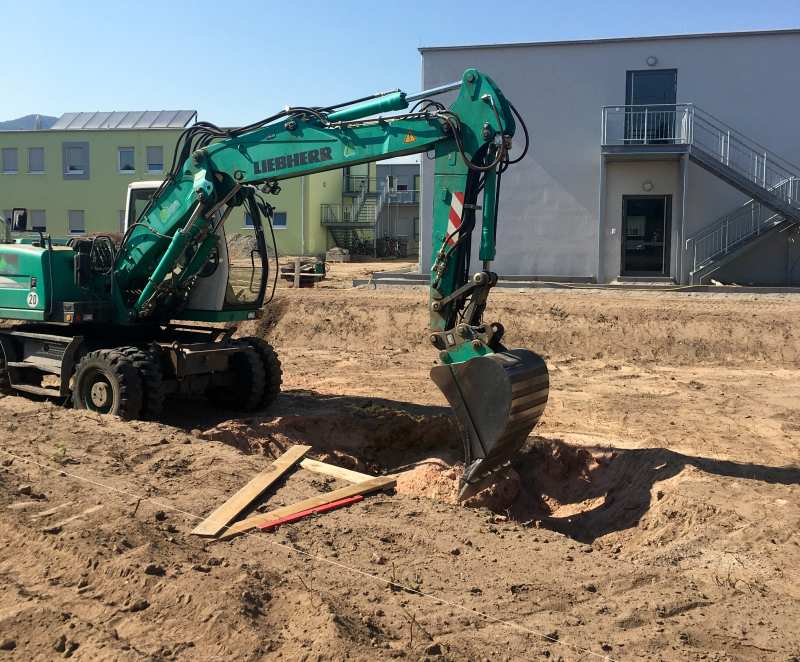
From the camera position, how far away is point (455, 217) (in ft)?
26.1

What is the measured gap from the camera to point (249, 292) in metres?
10.9

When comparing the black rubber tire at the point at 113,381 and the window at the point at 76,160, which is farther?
the window at the point at 76,160

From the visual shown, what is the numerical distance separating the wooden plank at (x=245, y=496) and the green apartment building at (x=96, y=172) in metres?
33.2

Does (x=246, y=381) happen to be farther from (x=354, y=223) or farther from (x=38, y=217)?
(x=38, y=217)

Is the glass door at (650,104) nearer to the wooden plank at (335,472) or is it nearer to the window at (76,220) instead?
the wooden plank at (335,472)

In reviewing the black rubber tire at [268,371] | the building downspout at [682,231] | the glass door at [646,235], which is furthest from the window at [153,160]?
the black rubber tire at [268,371]

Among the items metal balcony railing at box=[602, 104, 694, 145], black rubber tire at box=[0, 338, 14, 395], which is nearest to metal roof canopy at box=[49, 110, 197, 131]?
metal balcony railing at box=[602, 104, 694, 145]

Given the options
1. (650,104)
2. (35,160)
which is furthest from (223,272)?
(35,160)

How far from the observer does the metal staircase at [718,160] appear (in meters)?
22.3

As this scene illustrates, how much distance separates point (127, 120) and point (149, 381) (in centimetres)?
3517

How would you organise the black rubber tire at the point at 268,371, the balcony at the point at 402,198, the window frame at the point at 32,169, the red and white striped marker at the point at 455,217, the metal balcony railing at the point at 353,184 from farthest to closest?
the metal balcony railing at the point at 353,184
the balcony at the point at 402,198
the window frame at the point at 32,169
the black rubber tire at the point at 268,371
the red and white striped marker at the point at 455,217

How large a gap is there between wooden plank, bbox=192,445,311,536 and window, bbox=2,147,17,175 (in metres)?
39.2

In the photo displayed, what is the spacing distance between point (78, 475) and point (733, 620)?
5.40 metres

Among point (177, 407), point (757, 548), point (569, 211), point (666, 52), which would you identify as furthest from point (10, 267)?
point (666, 52)
